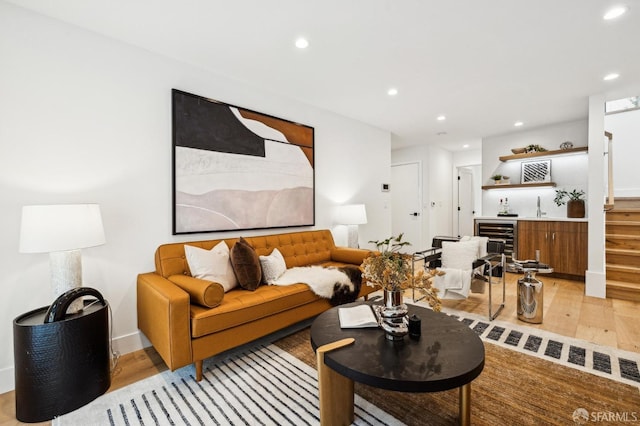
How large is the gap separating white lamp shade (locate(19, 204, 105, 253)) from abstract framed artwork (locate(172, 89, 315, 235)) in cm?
83

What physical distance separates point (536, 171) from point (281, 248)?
4857 mm

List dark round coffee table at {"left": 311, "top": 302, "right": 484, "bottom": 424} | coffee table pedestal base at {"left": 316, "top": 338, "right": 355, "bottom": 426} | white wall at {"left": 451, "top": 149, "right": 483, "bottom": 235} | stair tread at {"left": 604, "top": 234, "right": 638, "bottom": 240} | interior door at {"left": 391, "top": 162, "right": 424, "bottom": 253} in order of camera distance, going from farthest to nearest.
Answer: white wall at {"left": 451, "top": 149, "right": 483, "bottom": 235} → interior door at {"left": 391, "top": 162, "right": 424, "bottom": 253} → stair tread at {"left": 604, "top": 234, "right": 638, "bottom": 240} → coffee table pedestal base at {"left": 316, "top": 338, "right": 355, "bottom": 426} → dark round coffee table at {"left": 311, "top": 302, "right": 484, "bottom": 424}

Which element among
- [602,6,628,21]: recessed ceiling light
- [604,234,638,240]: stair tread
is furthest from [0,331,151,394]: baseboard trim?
[604,234,638,240]: stair tread

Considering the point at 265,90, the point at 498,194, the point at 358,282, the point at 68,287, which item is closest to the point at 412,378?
the point at 358,282

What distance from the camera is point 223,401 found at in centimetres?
173

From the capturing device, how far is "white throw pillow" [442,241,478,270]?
10.8ft

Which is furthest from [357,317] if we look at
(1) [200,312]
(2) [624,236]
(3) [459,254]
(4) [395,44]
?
(2) [624,236]

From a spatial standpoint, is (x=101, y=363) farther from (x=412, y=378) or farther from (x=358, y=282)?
(x=358, y=282)

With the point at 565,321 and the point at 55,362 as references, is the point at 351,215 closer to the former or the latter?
the point at 565,321

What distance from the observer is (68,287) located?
1861 mm

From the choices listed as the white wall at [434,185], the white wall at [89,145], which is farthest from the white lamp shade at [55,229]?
the white wall at [434,185]

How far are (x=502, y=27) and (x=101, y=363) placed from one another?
12.0ft

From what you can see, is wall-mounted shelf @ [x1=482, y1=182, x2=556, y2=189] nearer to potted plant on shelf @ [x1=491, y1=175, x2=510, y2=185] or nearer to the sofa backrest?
potted plant on shelf @ [x1=491, y1=175, x2=510, y2=185]

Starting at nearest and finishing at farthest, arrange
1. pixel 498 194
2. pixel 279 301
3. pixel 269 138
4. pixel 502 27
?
pixel 502 27, pixel 279 301, pixel 269 138, pixel 498 194
